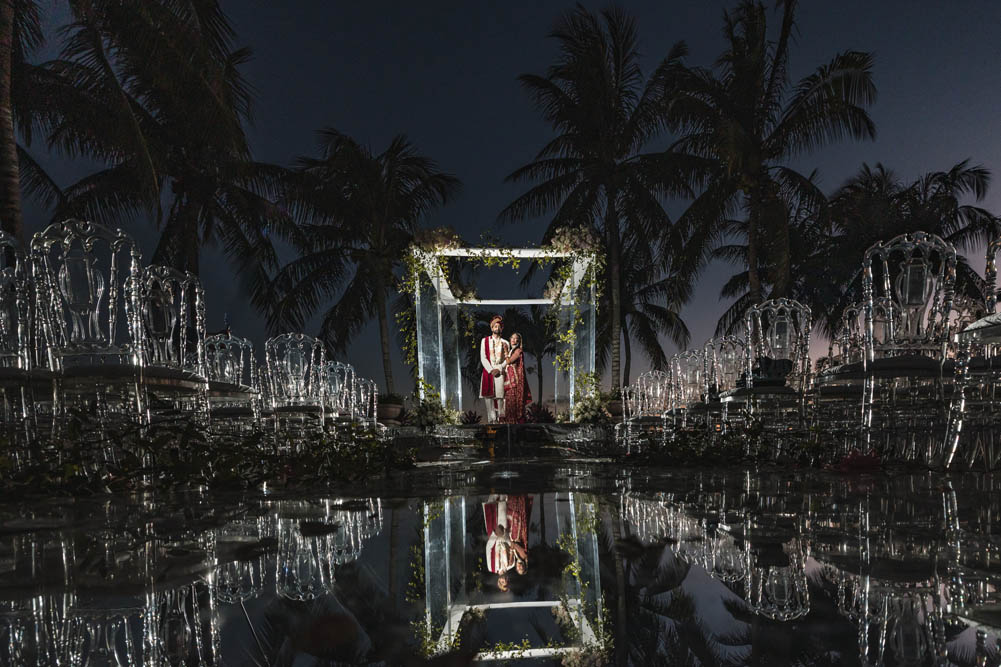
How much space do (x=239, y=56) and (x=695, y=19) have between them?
11112mm

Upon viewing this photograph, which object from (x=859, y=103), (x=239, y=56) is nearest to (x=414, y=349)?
(x=239, y=56)

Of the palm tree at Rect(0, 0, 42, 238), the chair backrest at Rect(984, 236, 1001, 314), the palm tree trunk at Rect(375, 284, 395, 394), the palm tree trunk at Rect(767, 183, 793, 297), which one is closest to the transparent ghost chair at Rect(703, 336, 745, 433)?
the chair backrest at Rect(984, 236, 1001, 314)

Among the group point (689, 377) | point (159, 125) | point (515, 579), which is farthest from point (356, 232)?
point (515, 579)

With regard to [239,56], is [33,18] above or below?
below

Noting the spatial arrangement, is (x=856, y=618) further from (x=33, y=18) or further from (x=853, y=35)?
(x=853, y=35)

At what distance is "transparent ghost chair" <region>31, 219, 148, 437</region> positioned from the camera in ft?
12.0

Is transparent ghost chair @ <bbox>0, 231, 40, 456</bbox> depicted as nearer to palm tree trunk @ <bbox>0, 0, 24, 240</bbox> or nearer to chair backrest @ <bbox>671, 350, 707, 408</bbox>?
palm tree trunk @ <bbox>0, 0, 24, 240</bbox>

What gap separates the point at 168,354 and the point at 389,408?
8.93 m

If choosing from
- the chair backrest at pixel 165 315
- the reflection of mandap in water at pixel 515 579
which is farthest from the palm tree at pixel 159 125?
the reflection of mandap in water at pixel 515 579

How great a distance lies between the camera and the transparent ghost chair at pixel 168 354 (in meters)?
3.83

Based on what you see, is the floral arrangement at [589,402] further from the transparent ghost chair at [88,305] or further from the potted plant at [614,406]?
the transparent ghost chair at [88,305]

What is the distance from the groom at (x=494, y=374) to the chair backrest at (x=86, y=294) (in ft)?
28.8

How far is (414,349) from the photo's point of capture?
13633mm

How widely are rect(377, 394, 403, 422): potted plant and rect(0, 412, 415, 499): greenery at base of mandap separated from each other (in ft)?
30.4
